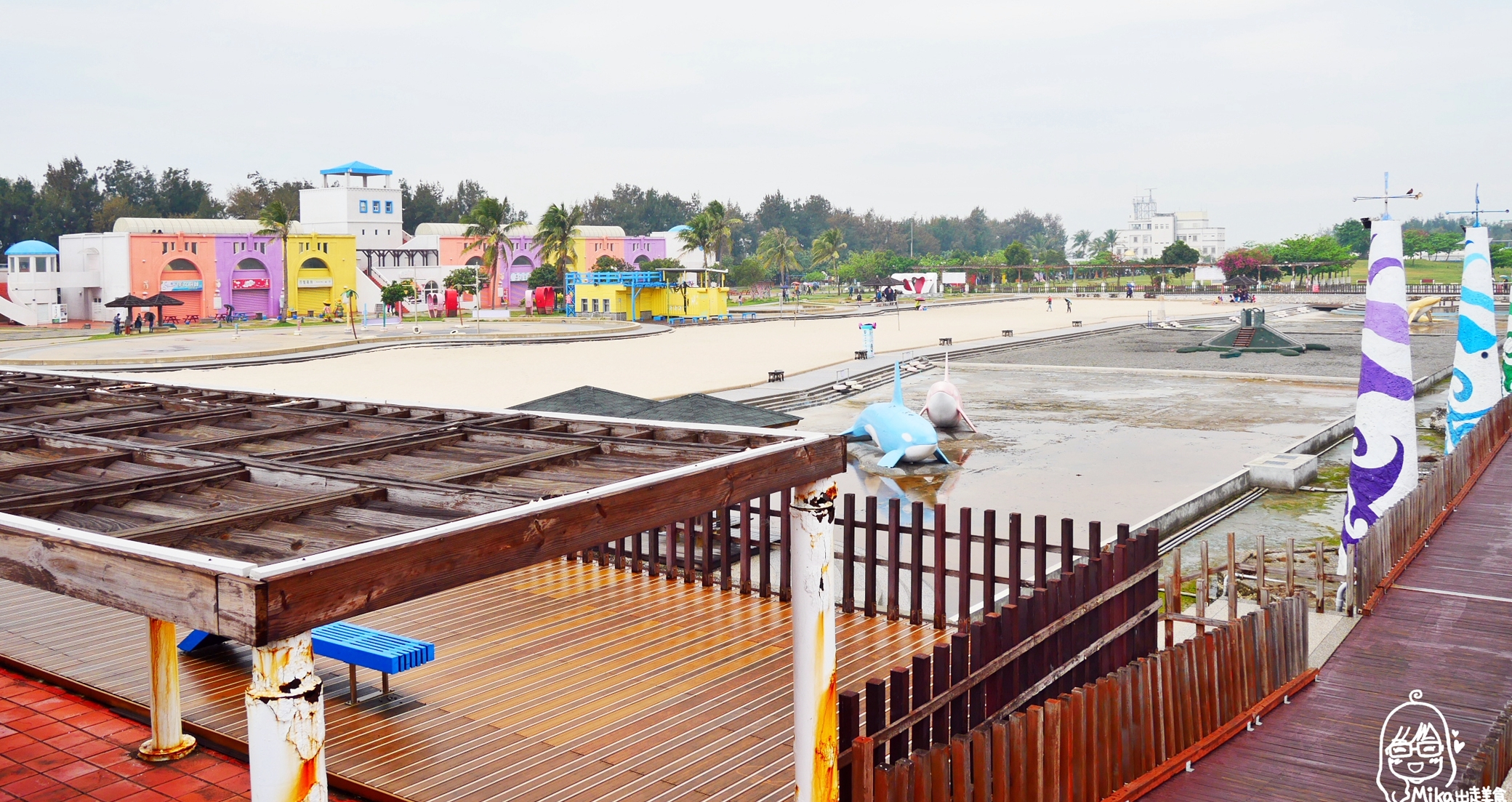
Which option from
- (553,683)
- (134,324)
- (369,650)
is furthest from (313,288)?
(369,650)

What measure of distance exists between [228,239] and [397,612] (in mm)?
65779

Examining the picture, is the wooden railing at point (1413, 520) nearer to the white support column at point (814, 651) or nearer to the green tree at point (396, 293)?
the white support column at point (814, 651)

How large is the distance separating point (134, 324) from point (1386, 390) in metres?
61.6

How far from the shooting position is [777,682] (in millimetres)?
7938

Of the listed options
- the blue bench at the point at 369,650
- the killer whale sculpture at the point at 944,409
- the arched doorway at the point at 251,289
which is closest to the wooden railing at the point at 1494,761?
the blue bench at the point at 369,650

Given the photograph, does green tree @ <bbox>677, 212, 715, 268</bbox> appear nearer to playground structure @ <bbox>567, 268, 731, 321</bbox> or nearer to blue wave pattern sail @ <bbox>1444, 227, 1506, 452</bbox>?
playground structure @ <bbox>567, 268, 731, 321</bbox>

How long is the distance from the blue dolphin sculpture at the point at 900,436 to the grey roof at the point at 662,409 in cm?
538

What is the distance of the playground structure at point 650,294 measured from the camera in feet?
220

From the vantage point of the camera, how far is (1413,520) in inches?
469

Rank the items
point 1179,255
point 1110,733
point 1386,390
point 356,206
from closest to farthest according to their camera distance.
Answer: point 1110,733 → point 1386,390 → point 356,206 → point 1179,255

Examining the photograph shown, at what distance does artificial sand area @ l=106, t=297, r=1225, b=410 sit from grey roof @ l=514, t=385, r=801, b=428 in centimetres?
543

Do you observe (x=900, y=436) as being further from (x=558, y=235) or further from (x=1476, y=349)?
(x=558, y=235)

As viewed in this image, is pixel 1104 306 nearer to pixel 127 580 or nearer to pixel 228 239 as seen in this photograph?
pixel 228 239


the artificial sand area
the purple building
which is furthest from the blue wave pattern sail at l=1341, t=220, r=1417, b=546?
the purple building
